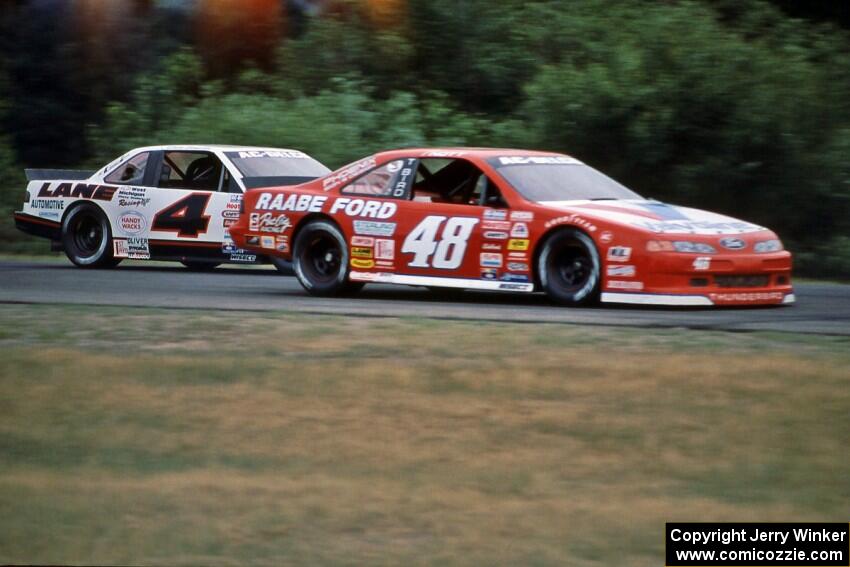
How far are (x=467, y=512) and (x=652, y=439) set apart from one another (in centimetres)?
140

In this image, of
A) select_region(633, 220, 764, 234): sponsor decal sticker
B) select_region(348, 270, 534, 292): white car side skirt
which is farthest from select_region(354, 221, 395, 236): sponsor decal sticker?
select_region(633, 220, 764, 234): sponsor decal sticker

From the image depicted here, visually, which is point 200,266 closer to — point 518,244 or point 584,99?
point 584,99

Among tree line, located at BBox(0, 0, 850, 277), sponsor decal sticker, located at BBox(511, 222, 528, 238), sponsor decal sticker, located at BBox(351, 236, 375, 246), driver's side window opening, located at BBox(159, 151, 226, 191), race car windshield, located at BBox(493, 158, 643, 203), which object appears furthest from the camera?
tree line, located at BBox(0, 0, 850, 277)

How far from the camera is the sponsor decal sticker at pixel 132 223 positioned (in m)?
17.0

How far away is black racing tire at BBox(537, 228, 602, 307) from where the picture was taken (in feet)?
39.2

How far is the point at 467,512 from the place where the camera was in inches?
238

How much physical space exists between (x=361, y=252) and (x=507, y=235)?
152cm

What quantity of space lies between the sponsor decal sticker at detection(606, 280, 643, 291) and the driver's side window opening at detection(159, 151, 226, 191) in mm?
6025

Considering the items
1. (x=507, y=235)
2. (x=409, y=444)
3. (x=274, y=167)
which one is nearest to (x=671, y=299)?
(x=507, y=235)

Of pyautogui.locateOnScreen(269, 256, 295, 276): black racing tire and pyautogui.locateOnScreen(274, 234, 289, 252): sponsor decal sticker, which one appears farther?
pyautogui.locateOnScreen(269, 256, 295, 276): black racing tire

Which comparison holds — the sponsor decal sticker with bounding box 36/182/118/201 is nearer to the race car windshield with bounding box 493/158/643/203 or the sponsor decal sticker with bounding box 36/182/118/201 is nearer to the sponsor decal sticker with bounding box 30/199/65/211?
the sponsor decal sticker with bounding box 30/199/65/211

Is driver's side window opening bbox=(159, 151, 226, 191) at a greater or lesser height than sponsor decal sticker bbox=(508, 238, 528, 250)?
greater

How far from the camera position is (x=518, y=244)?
40.3ft

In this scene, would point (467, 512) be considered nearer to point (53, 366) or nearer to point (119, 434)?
point (119, 434)
